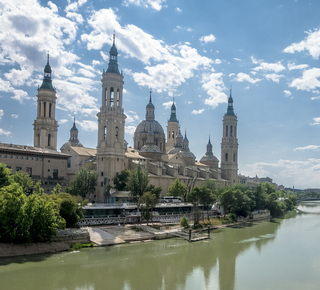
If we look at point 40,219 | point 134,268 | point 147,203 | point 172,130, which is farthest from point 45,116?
point 134,268

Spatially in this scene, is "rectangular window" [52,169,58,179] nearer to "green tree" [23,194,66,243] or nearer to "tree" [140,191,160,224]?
"tree" [140,191,160,224]

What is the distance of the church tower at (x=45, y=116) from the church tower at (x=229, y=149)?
46.4 meters

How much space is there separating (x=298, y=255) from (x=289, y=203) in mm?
59340

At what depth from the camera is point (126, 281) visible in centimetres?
2359

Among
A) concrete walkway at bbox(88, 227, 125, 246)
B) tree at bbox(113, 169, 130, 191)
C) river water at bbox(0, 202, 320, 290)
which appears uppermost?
tree at bbox(113, 169, 130, 191)

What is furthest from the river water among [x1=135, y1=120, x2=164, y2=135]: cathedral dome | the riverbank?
Answer: [x1=135, y1=120, x2=164, y2=135]: cathedral dome

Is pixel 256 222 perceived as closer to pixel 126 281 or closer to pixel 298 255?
pixel 298 255

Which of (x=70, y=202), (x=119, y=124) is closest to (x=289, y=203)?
(x=119, y=124)

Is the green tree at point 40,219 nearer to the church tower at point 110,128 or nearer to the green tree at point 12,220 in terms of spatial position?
the green tree at point 12,220

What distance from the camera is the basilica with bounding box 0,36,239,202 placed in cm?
5231

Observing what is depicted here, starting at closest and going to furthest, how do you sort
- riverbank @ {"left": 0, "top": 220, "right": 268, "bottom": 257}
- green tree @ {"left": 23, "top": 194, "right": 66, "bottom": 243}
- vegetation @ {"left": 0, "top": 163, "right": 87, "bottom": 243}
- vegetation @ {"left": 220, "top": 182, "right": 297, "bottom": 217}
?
vegetation @ {"left": 0, "top": 163, "right": 87, "bottom": 243}
riverbank @ {"left": 0, "top": 220, "right": 268, "bottom": 257}
green tree @ {"left": 23, "top": 194, "right": 66, "bottom": 243}
vegetation @ {"left": 220, "top": 182, "right": 297, "bottom": 217}

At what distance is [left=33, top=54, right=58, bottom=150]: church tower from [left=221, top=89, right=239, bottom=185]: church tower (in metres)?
46.4

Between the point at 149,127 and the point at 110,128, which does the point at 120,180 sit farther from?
the point at 149,127

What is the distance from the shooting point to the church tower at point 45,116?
215ft
